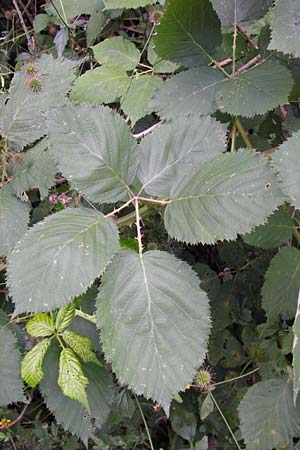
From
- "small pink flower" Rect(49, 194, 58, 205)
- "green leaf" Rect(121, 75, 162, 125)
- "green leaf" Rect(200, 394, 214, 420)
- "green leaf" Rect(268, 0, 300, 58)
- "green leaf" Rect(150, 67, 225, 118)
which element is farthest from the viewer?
"green leaf" Rect(200, 394, 214, 420)

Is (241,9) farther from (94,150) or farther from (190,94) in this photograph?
(94,150)

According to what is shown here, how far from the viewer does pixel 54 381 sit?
3.84 feet

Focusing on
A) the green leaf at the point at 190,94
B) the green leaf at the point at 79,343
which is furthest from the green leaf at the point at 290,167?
the green leaf at the point at 79,343

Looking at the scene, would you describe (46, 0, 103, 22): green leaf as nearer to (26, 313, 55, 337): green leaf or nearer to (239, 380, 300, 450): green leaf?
(26, 313, 55, 337): green leaf

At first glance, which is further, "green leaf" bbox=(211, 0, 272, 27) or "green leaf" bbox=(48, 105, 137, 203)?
"green leaf" bbox=(211, 0, 272, 27)

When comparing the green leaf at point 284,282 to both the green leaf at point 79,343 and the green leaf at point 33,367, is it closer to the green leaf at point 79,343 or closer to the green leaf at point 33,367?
the green leaf at point 79,343

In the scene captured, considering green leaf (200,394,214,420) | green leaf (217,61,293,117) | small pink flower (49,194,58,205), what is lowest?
green leaf (200,394,214,420)

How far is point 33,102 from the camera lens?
3.90 feet

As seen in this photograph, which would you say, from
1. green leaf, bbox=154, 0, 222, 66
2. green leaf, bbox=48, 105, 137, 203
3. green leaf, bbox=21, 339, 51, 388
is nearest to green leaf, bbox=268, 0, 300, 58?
green leaf, bbox=154, 0, 222, 66

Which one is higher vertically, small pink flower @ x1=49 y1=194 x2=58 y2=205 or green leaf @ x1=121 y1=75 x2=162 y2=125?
green leaf @ x1=121 y1=75 x2=162 y2=125

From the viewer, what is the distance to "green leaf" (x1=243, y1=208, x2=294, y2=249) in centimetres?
116

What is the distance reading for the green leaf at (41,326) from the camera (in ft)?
3.68

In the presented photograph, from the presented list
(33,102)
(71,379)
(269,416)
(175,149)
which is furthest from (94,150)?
(269,416)

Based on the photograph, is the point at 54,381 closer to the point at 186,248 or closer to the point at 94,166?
the point at 94,166
